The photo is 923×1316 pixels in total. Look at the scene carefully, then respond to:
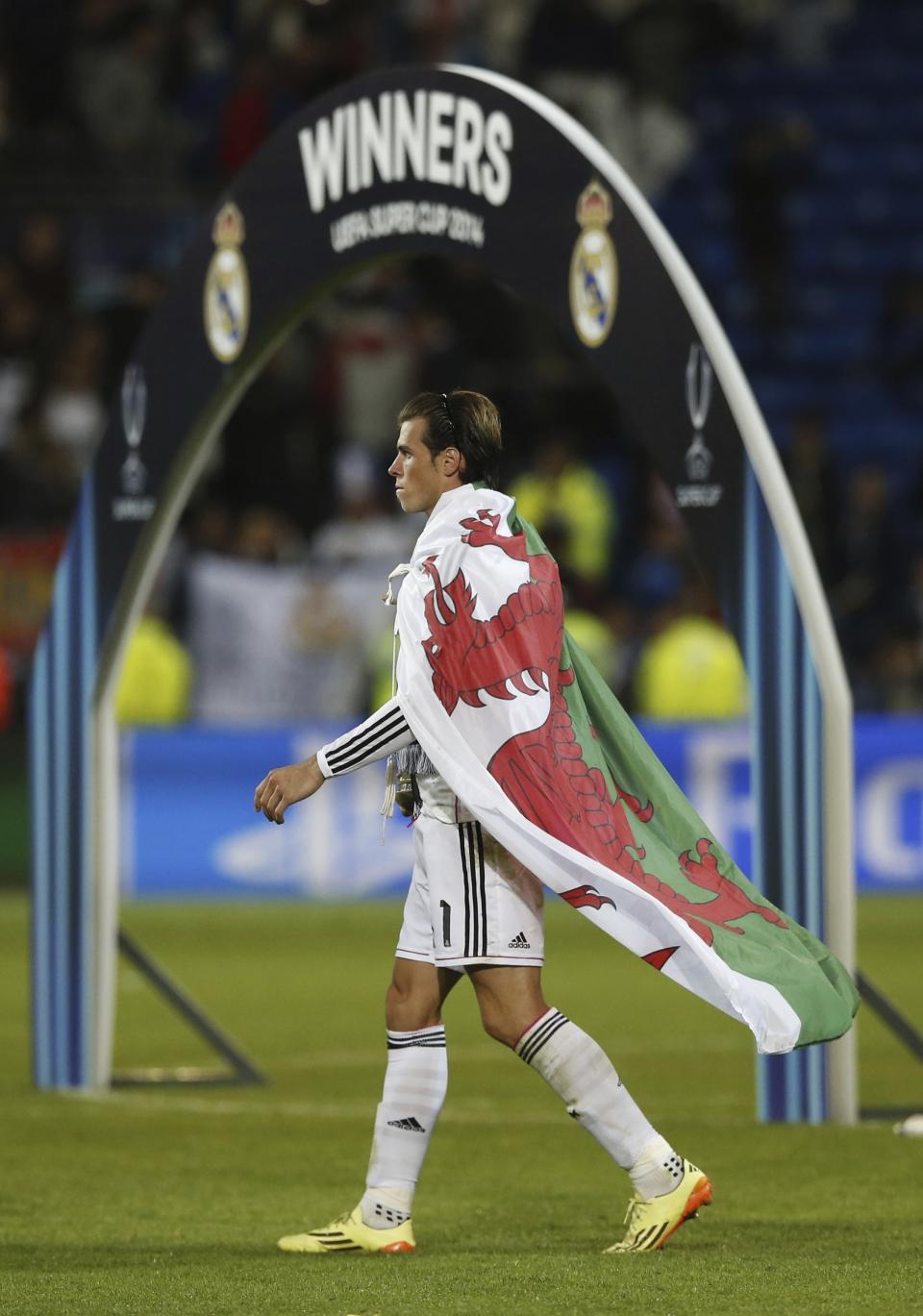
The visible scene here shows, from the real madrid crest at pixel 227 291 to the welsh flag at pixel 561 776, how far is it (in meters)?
3.05

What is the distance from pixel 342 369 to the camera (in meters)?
21.5

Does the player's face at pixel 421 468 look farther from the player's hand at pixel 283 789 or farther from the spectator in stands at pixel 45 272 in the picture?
the spectator in stands at pixel 45 272

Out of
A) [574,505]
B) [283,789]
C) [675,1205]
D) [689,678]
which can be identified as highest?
[574,505]

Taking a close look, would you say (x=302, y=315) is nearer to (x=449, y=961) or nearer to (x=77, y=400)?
(x=449, y=961)

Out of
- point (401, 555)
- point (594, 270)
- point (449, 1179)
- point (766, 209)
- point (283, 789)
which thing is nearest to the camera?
point (283, 789)

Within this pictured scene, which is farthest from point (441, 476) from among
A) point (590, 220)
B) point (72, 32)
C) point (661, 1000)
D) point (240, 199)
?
point (72, 32)

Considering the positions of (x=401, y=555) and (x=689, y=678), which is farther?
(x=401, y=555)

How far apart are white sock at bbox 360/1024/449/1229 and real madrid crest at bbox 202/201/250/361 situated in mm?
3549

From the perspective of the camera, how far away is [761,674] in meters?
8.41

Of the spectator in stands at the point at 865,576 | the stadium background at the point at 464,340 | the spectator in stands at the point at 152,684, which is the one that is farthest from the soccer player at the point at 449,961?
the spectator in stands at the point at 865,576

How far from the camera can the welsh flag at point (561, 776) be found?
6.34 meters

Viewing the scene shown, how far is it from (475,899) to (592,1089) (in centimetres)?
54

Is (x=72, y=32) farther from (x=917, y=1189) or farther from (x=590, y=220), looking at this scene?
(x=917, y=1189)

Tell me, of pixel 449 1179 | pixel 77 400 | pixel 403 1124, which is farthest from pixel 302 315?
pixel 77 400
